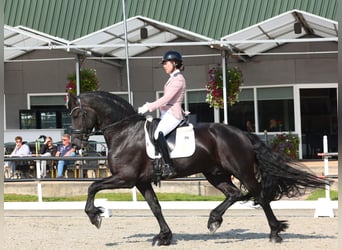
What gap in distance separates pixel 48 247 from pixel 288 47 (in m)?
17.6

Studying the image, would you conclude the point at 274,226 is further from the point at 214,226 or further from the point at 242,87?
the point at 242,87

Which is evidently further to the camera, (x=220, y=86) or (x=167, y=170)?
(x=220, y=86)

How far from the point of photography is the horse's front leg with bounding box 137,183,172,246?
32.5 ft

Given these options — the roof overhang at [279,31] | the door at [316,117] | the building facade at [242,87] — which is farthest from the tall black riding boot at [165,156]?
the door at [316,117]

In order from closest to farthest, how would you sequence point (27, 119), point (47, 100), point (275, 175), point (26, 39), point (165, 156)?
point (165, 156), point (275, 175), point (26, 39), point (27, 119), point (47, 100)

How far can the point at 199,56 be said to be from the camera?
26.4 meters

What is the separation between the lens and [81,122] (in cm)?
1016

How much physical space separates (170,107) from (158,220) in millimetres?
1462

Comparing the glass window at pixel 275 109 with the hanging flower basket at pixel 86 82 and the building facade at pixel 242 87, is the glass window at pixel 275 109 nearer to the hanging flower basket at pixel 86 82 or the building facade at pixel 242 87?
the building facade at pixel 242 87

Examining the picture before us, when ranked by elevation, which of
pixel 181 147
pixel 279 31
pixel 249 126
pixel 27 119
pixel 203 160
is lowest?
pixel 249 126

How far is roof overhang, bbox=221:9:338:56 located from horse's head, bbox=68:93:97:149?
10.9m

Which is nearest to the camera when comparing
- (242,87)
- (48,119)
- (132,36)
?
(132,36)

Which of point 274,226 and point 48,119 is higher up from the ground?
point 48,119

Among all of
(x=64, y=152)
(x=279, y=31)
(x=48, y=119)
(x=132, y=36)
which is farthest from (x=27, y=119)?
(x=279, y=31)
